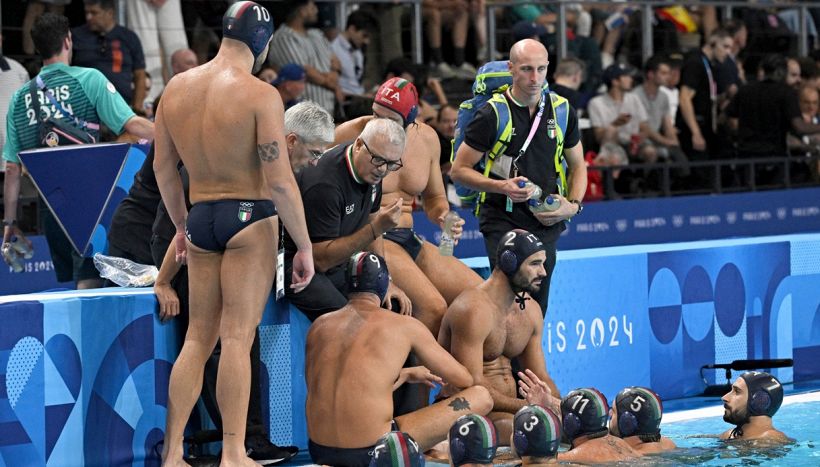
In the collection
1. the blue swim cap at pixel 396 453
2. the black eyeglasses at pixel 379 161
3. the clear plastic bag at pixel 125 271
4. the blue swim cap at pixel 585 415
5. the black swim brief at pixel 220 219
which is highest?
the black eyeglasses at pixel 379 161

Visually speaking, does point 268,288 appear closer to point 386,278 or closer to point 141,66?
point 386,278

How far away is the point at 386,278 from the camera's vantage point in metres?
6.28

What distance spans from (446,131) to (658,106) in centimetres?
352

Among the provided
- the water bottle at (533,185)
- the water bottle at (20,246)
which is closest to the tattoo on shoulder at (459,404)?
the water bottle at (533,185)

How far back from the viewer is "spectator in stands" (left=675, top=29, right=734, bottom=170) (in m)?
15.1

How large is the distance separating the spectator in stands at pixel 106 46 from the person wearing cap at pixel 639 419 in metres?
5.34

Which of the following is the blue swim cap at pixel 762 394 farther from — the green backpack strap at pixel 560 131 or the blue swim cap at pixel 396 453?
the blue swim cap at pixel 396 453

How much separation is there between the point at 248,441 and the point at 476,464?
4.77ft

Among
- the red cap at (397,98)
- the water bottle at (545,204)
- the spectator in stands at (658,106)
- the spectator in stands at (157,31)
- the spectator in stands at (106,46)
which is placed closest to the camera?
the red cap at (397,98)

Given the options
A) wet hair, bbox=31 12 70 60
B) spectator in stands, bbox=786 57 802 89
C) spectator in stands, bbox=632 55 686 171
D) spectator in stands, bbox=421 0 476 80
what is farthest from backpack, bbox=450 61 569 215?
spectator in stands, bbox=786 57 802 89

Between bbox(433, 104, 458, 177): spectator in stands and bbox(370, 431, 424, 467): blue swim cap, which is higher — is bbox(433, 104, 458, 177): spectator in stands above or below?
above

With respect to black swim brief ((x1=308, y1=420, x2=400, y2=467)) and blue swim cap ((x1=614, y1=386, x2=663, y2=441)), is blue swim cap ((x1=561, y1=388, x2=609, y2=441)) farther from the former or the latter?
black swim brief ((x1=308, y1=420, x2=400, y2=467))

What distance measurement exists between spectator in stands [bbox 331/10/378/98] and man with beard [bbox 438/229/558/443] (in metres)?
5.76

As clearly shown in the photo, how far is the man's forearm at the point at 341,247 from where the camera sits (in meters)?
6.44
